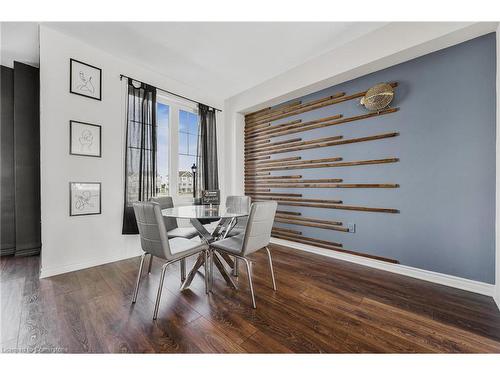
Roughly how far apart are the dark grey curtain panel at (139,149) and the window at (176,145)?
0.89ft

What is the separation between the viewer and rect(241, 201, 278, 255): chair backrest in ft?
5.37

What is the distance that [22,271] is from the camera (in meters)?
2.30

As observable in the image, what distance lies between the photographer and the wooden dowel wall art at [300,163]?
8.71 ft

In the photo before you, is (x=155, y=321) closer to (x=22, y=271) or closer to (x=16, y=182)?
(x=22, y=271)

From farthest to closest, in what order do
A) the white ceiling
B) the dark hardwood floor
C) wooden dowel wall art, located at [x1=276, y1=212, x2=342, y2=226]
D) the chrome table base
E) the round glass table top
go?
wooden dowel wall art, located at [x1=276, y1=212, x2=342, y2=226], the white ceiling, the chrome table base, the round glass table top, the dark hardwood floor

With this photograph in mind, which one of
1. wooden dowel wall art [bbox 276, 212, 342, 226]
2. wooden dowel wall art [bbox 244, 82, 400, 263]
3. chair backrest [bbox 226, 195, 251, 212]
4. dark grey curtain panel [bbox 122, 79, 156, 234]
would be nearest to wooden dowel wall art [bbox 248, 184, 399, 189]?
wooden dowel wall art [bbox 244, 82, 400, 263]

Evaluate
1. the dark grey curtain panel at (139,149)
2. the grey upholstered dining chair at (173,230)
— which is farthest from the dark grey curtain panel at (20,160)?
the grey upholstered dining chair at (173,230)

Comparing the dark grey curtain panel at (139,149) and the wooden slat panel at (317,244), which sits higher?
the dark grey curtain panel at (139,149)

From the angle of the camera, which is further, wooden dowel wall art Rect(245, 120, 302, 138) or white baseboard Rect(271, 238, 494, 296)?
wooden dowel wall art Rect(245, 120, 302, 138)

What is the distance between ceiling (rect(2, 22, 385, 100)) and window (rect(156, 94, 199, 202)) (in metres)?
0.57

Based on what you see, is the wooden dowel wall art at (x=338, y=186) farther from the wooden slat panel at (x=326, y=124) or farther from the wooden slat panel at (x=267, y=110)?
the wooden slat panel at (x=267, y=110)

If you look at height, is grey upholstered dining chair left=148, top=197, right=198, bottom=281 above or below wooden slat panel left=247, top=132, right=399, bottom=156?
below

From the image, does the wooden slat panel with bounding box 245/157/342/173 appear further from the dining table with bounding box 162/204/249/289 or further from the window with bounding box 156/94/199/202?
the dining table with bounding box 162/204/249/289
